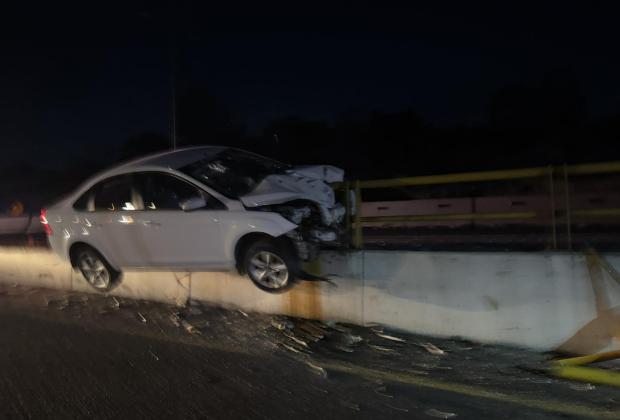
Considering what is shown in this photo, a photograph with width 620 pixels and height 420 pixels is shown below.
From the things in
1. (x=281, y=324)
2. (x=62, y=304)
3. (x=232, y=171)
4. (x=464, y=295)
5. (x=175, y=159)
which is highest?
(x=175, y=159)

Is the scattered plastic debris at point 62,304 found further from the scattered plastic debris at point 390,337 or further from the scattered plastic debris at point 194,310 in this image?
the scattered plastic debris at point 390,337

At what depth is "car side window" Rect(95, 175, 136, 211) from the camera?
766 centimetres

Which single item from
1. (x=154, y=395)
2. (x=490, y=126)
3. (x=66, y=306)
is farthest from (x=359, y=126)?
(x=154, y=395)

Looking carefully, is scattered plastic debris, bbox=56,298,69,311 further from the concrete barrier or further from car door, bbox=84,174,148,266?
the concrete barrier

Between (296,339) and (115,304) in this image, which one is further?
(115,304)

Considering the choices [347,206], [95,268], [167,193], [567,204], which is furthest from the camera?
[95,268]

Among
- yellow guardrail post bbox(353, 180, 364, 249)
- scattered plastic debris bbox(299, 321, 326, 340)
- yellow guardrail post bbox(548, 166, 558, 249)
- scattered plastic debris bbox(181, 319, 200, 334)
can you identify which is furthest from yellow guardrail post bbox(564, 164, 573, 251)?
scattered plastic debris bbox(181, 319, 200, 334)

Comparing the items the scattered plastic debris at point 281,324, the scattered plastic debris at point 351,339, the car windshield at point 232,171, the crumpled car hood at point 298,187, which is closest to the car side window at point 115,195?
the car windshield at point 232,171

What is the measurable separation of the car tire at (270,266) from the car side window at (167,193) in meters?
0.75

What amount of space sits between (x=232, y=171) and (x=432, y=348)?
3333 millimetres

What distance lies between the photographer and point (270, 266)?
6.91 metres

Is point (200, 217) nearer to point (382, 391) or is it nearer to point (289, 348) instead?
point (289, 348)

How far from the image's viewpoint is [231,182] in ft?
24.3

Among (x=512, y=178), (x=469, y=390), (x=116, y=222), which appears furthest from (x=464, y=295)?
(x=116, y=222)
